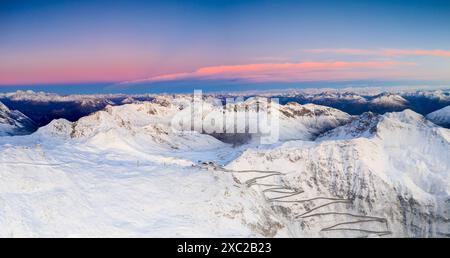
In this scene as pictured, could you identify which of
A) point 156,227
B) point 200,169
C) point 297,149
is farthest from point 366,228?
point 156,227

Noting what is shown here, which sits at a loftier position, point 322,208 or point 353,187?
point 353,187

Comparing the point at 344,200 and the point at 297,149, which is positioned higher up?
the point at 297,149

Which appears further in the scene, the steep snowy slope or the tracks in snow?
the steep snowy slope

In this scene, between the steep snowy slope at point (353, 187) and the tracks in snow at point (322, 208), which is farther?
the steep snowy slope at point (353, 187)

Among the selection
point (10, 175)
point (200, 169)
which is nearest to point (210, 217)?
point (200, 169)

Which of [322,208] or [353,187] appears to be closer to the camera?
[322,208]


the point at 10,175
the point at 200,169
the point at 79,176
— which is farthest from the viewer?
the point at 200,169
